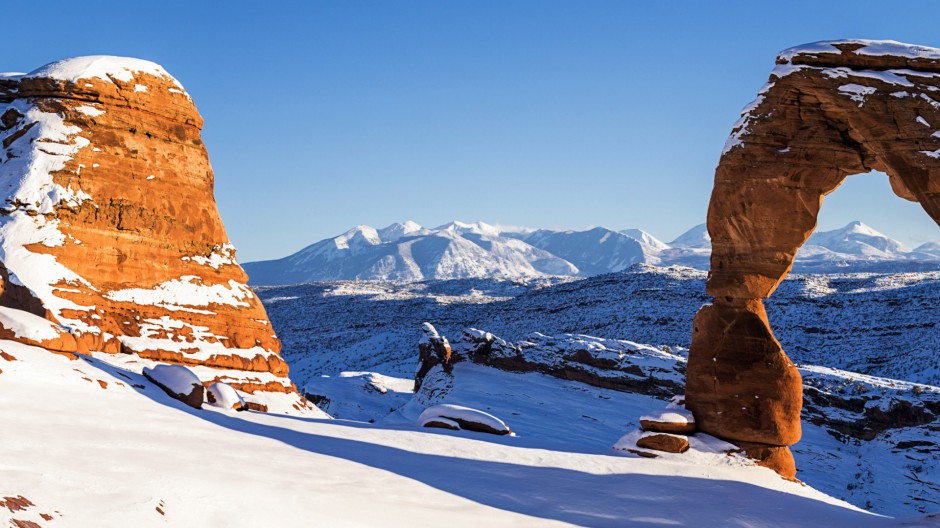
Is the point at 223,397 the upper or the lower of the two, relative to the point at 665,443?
upper

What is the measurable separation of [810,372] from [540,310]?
37430mm

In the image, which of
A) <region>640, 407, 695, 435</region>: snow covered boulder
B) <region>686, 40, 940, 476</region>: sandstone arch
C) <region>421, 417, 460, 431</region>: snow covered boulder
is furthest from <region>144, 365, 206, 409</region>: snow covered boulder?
<region>686, 40, 940, 476</region>: sandstone arch

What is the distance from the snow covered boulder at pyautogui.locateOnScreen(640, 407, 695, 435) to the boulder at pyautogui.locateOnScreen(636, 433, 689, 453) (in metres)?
0.37

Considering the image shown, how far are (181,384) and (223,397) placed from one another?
49.7 inches

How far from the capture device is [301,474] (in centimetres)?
900

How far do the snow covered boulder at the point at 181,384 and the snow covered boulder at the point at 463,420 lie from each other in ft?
14.4

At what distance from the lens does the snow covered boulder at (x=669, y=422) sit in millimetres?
14711

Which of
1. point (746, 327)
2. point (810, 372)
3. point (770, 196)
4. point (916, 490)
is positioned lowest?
point (916, 490)

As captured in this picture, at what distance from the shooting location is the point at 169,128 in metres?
23.1

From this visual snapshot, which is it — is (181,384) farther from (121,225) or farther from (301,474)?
(121,225)

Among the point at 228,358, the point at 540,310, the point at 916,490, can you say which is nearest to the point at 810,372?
the point at 916,490

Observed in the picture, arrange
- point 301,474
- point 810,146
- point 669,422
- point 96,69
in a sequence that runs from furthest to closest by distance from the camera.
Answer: point 96,69 → point 669,422 → point 810,146 → point 301,474

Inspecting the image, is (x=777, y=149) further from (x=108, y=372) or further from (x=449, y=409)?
(x=108, y=372)

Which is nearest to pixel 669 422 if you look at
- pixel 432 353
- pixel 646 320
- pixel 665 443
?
pixel 665 443
